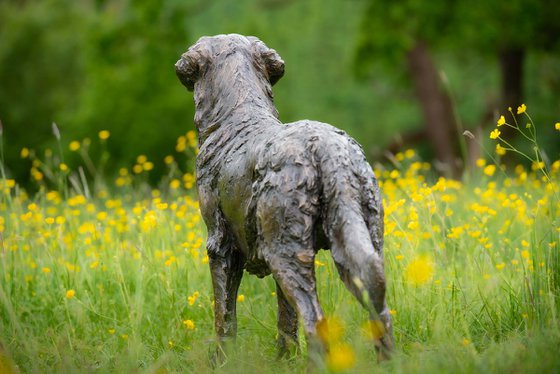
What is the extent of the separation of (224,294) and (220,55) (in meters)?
1.39

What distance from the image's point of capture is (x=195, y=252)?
5.73m

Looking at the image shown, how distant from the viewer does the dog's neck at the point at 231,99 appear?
13.6 feet

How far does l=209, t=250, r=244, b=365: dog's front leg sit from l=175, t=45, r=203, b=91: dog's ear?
1100 millimetres

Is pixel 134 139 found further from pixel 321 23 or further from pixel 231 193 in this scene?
pixel 231 193

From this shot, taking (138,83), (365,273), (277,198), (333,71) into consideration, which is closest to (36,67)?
(138,83)

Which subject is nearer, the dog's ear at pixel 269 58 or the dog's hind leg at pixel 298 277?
the dog's hind leg at pixel 298 277

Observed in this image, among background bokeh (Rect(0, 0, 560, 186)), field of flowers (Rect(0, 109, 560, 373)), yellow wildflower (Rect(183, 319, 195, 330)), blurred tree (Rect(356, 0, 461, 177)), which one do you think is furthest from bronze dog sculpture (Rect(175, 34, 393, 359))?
blurred tree (Rect(356, 0, 461, 177))

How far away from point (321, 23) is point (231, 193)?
50.4ft

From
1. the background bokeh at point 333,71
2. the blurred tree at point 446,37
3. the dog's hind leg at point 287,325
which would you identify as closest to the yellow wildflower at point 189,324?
the dog's hind leg at point 287,325

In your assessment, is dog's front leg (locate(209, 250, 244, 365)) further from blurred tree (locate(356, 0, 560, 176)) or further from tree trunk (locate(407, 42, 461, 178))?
tree trunk (locate(407, 42, 461, 178))

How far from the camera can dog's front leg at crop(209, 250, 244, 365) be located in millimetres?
4074

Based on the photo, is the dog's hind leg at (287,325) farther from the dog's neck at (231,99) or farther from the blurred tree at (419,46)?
the blurred tree at (419,46)

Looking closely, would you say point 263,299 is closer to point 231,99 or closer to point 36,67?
point 231,99

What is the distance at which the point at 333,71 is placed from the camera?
1892 cm
